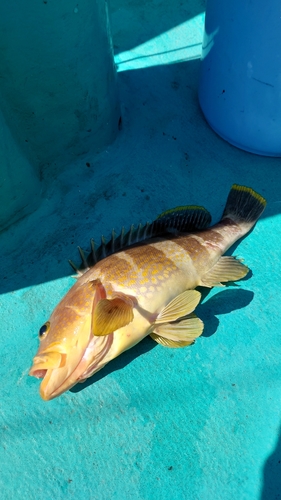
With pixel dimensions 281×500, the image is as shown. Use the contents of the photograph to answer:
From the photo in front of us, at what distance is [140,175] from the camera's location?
9.02 ft

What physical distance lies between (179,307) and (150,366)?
0.36 m

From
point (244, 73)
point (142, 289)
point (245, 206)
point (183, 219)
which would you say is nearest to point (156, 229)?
point (183, 219)

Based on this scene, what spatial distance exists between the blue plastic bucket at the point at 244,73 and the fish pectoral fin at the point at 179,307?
4.11 ft

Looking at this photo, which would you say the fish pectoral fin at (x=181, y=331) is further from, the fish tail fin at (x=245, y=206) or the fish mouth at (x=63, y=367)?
the fish tail fin at (x=245, y=206)

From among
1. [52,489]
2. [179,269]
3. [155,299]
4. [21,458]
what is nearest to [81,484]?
[52,489]

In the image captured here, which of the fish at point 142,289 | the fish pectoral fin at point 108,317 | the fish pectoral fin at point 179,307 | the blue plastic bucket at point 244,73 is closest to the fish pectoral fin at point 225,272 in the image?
the fish at point 142,289

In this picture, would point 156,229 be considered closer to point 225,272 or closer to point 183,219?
point 183,219

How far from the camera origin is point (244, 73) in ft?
7.64

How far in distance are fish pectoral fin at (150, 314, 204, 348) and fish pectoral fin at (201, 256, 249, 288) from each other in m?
0.25

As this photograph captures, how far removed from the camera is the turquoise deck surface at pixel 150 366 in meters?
1.83

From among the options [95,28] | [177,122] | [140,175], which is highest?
[95,28]

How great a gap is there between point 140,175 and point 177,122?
562 millimetres

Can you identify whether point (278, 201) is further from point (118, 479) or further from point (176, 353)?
point (118, 479)

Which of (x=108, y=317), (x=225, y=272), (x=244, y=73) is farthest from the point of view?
(x=244, y=73)
